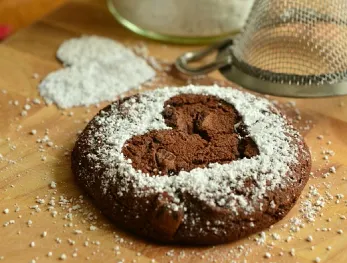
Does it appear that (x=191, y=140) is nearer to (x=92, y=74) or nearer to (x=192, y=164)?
(x=192, y=164)

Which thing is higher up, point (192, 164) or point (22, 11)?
point (192, 164)

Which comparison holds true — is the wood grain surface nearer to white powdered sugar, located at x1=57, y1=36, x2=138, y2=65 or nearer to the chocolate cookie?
white powdered sugar, located at x1=57, y1=36, x2=138, y2=65

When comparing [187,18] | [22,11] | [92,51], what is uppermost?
[187,18]

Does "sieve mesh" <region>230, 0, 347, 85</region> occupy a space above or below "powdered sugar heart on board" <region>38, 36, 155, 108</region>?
above

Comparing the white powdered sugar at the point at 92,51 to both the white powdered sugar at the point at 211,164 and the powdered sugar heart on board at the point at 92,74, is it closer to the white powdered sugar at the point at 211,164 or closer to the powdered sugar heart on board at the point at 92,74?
the powdered sugar heart on board at the point at 92,74

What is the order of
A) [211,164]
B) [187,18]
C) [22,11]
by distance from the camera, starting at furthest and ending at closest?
[22,11] → [187,18] → [211,164]

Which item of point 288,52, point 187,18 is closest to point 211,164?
point 288,52

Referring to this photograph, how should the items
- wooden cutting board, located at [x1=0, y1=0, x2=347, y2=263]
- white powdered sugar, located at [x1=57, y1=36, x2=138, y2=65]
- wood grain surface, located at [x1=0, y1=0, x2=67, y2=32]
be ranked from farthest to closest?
wood grain surface, located at [x1=0, y1=0, x2=67, y2=32]
white powdered sugar, located at [x1=57, y1=36, x2=138, y2=65]
wooden cutting board, located at [x1=0, y1=0, x2=347, y2=263]

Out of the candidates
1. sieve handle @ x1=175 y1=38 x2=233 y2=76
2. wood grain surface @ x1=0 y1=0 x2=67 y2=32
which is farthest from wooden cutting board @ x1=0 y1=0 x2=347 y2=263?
wood grain surface @ x1=0 y1=0 x2=67 y2=32
